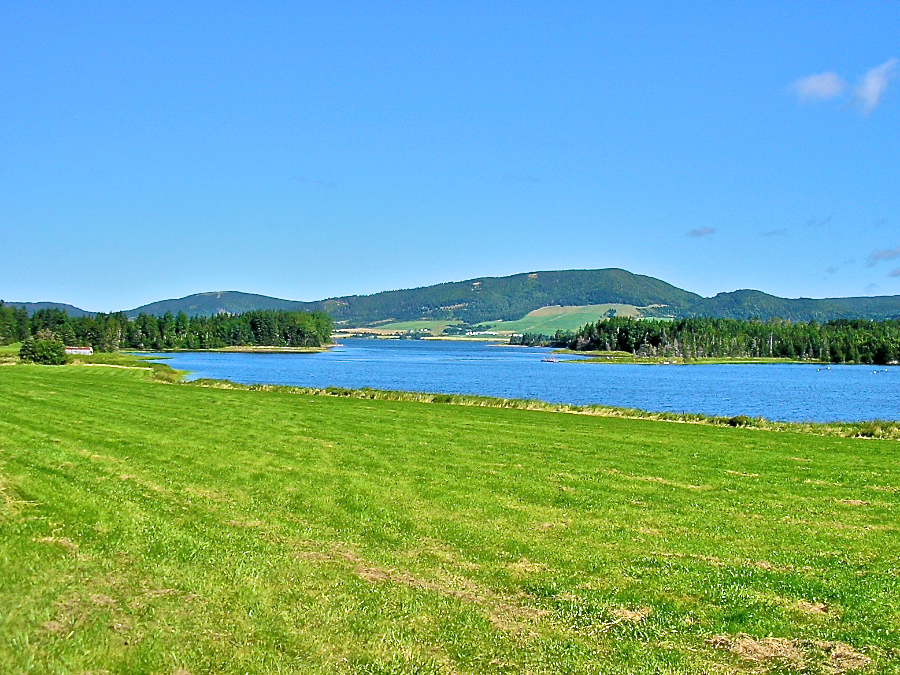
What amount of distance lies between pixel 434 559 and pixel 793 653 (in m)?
5.52

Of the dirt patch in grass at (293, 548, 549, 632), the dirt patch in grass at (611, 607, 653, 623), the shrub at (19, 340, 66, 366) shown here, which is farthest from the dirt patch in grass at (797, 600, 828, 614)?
the shrub at (19, 340, 66, 366)

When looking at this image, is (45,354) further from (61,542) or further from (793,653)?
(793,653)

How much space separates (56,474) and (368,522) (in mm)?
8176

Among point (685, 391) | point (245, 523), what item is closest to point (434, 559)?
point (245, 523)

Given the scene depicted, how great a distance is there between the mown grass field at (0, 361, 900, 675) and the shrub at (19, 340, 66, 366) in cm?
7263

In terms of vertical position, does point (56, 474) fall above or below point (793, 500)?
above

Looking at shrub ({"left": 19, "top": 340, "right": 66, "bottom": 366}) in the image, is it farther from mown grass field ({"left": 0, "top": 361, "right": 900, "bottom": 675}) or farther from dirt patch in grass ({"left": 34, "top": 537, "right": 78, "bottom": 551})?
dirt patch in grass ({"left": 34, "top": 537, "right": 78, "bottom": 551})

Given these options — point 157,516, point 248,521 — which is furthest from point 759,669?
point 157,516

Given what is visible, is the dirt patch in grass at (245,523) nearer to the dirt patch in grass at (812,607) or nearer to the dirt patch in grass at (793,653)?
the dirt patch in grass at (793,653)

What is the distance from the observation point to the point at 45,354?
9188 centimetres

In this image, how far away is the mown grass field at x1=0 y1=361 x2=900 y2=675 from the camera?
916 cm

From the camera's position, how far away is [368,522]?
15273 millimetres

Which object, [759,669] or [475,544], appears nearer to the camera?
[759,669]

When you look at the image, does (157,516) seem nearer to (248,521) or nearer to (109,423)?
(248,521)
